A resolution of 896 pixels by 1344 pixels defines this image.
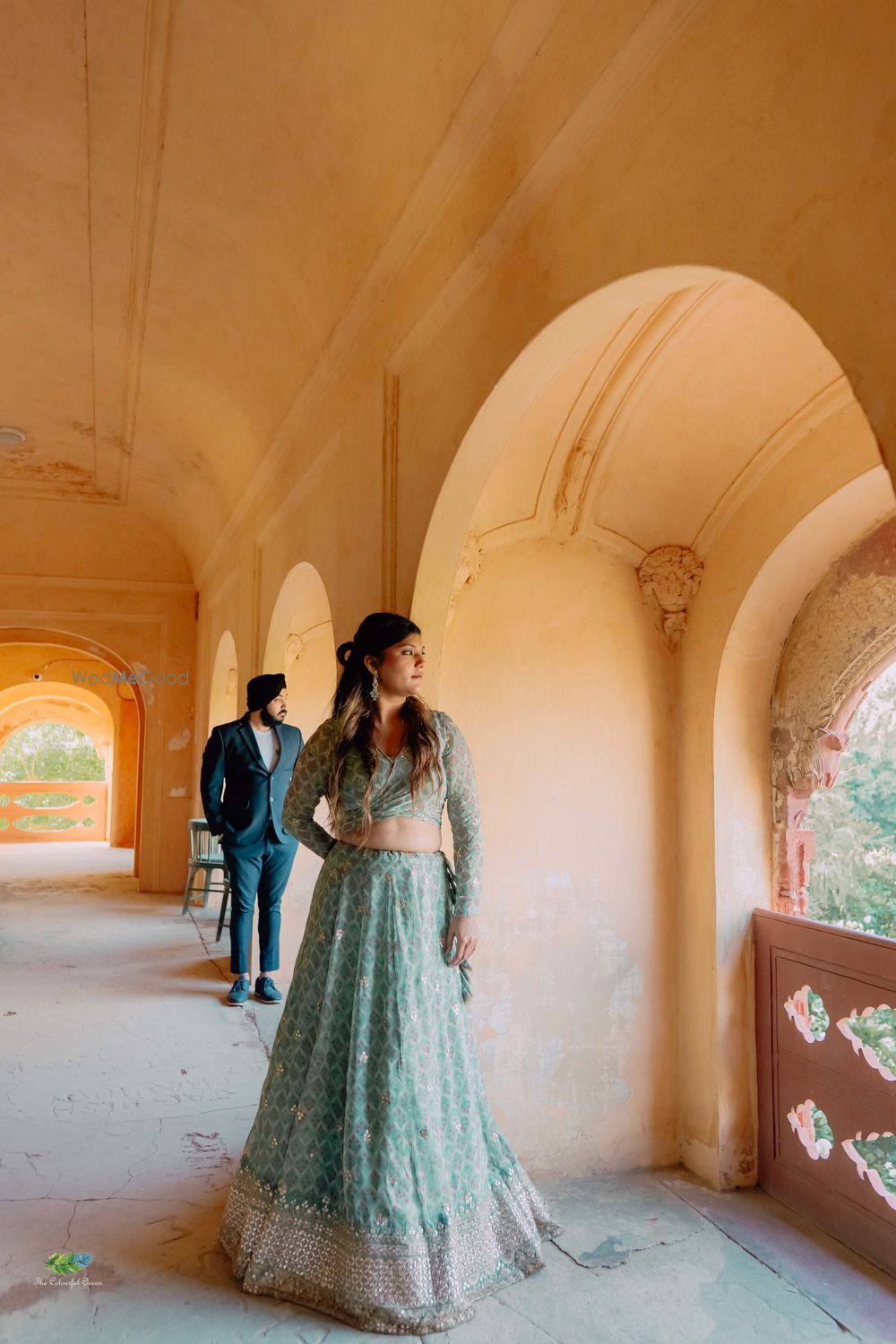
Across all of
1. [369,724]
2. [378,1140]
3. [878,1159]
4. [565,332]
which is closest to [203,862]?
[369,724]

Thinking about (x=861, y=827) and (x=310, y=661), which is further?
(x=310, y=661)

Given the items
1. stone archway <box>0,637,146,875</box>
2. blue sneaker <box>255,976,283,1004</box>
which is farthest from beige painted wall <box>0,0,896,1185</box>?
stone archway <box>0,637,146,875</box>

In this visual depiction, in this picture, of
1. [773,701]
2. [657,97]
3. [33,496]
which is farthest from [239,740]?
[33,496]

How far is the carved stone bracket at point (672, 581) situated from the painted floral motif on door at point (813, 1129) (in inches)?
73.8

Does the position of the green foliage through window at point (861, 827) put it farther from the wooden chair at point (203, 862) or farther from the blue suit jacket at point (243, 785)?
the wooden chair at point (203, 862)

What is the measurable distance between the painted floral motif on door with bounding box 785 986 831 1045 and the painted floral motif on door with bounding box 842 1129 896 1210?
0.35m

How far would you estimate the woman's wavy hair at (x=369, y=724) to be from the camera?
9.12 ft

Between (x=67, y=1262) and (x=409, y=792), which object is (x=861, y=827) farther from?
(x=67, y=1262)

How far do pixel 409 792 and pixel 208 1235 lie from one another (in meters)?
1.57

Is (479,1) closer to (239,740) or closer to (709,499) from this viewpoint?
(709,499)

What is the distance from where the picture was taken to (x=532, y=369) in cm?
290

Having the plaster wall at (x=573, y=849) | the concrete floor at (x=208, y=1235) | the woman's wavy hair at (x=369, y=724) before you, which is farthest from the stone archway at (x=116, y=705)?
the woman's wavy hair at (x=369, y=724)

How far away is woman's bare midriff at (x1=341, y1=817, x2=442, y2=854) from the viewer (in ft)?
9.10

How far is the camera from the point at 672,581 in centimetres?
401
